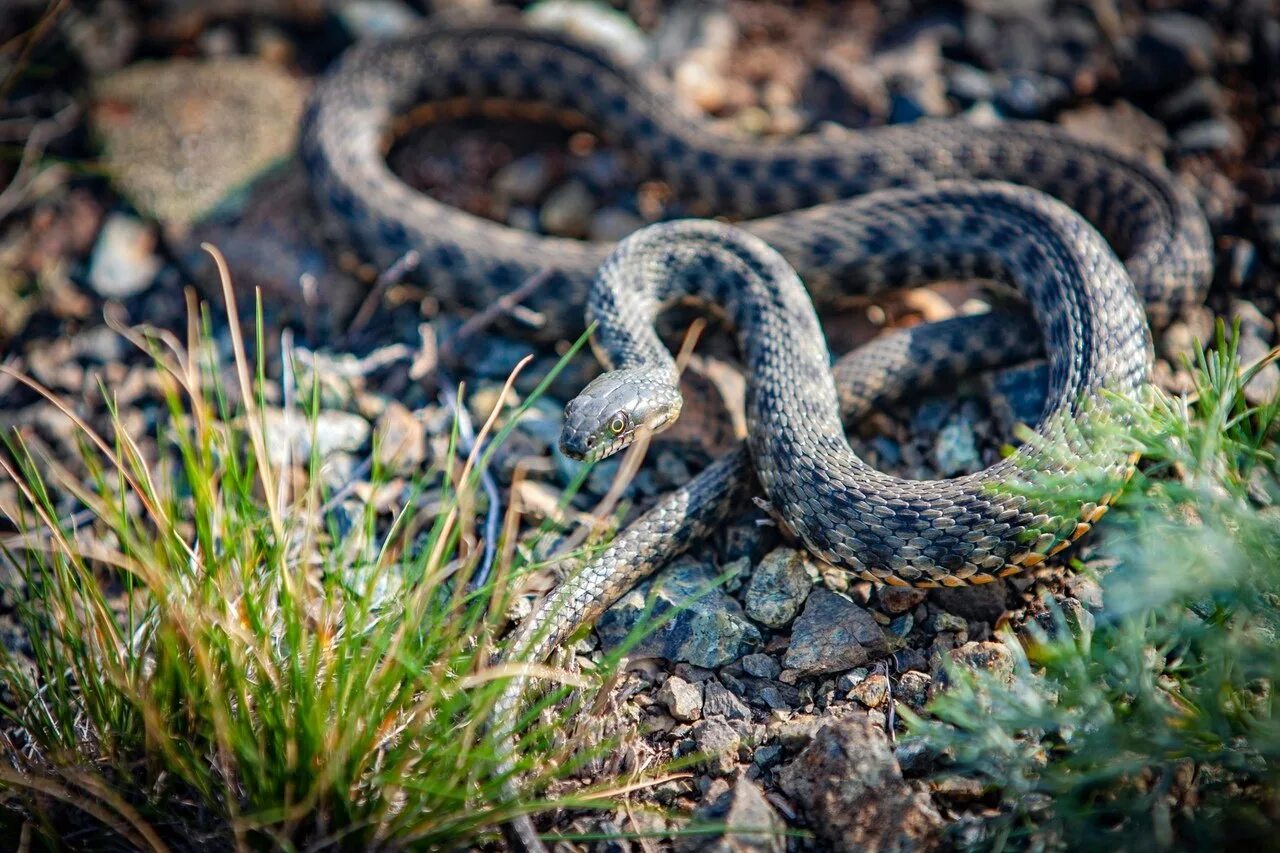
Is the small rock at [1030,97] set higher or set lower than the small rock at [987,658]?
higher

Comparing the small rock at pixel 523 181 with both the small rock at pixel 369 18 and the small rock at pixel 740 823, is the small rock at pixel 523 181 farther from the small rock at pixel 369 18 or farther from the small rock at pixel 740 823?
the small rock at pixel 740 823

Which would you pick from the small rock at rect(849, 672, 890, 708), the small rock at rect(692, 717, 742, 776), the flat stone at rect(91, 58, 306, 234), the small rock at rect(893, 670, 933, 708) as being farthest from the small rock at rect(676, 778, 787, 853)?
the flat stone at rect(91, 58, 306, 234)

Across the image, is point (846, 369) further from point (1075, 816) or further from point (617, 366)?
point (1075, 816)

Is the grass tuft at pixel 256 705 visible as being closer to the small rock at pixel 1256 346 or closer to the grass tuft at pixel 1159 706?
the grass tuft at pixel 1159 706

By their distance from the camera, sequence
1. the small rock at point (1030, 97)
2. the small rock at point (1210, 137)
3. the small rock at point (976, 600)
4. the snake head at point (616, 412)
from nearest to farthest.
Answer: the small rock at point (976, 600) → the snake head at point (616, 412) → the small rock at point (1210, 137) → the small rock at point (1030, 97)

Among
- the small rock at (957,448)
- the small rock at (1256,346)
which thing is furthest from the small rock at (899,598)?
the small rock at (1256,346)

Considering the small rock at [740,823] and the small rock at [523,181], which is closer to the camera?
the small rock at [740,823]

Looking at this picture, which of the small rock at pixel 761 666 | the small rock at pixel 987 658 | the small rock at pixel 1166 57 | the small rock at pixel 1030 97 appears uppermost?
the small rock at pixel 1166 57

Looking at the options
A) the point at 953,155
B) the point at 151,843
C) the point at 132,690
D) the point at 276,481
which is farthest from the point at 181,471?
the point at 953,155

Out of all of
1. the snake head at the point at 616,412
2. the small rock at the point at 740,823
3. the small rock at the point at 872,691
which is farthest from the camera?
the snake head at the point at 616,412
